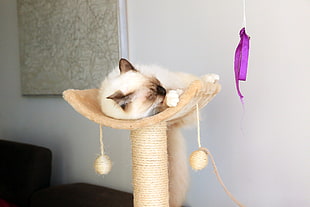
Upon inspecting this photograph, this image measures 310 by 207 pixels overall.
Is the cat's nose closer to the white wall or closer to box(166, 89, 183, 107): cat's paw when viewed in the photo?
box(166, 89, 183, 107): cat's paw

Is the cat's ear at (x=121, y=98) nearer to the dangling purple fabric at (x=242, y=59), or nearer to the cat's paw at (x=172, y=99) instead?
the cat's paw at (x=172, y=99)

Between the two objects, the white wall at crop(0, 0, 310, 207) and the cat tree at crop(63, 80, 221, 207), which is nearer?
the cat tree at crop(63, 80, 221, 207)

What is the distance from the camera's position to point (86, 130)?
2000 millimetres

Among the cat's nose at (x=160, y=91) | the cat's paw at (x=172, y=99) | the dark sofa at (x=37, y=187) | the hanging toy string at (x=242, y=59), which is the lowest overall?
the dark sofa at (x=37, y=187)

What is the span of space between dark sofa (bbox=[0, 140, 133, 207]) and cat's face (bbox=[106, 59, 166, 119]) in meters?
0.74

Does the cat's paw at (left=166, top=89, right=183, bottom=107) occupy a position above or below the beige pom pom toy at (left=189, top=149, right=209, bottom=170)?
above

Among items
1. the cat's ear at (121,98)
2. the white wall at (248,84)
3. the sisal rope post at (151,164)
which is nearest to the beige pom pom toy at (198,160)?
the sisal rope post at (151,164)

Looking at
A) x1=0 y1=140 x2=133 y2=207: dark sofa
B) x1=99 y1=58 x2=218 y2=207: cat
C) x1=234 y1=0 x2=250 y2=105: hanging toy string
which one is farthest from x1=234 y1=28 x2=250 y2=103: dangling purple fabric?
x1=0 y1=140 x2=133 y2=207: dark sofa

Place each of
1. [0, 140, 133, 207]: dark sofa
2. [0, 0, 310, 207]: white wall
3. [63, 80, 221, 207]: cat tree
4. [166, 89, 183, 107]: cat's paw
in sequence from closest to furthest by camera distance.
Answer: [166, 89, 183, 107]: cat's paw → [63, 80, 221, 207]: cat tree → [0, 0, 310, 207]: white wall → [0, 140, 133, 207]: dark sofa

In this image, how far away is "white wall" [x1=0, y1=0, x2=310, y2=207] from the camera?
Answer: 1161 mm

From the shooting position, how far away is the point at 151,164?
1.04 m

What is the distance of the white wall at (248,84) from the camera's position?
116cm

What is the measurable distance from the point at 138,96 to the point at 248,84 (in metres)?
0.49

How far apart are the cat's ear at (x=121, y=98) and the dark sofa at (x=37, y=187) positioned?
2.53ft
